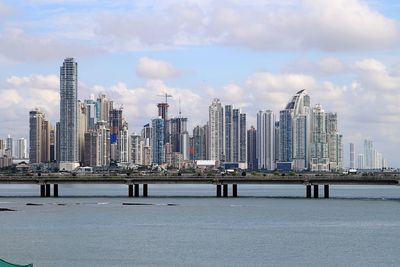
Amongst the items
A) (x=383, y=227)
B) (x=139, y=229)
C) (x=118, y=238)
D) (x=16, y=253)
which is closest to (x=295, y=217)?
(x=383, y=227)

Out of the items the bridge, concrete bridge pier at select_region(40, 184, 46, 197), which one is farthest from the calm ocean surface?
concrete bridge pier at select_region(40, 184, 46, 197)

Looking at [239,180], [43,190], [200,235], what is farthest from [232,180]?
[200,235]

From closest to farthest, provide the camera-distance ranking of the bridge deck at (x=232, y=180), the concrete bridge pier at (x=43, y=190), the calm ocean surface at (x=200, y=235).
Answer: the calm ocean surface at (x=200, y=235) → the bridge deck at (x=232, y=180) → the concrete bridge pier at (x=43, y=190)

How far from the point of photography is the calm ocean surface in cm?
8038

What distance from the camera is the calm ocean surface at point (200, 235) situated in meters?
80.4

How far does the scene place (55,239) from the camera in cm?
9669

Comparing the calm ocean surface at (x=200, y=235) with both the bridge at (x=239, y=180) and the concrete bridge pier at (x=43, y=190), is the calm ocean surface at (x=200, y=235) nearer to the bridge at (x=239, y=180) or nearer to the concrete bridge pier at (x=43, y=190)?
the bridge at (x=239, y=180)

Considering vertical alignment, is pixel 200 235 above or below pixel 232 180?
below

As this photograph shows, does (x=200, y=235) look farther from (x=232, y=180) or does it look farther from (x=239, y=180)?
(x=232, y=180)

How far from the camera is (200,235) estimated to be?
333ft

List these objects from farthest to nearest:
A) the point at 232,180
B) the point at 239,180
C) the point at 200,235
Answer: the point at 232,180, the point at 239,180, the point at 200,235

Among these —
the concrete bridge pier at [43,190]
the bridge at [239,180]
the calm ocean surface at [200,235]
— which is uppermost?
the bridge at [239,180]

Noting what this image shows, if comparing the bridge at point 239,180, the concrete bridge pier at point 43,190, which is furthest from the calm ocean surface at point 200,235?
the concrete bridge pier at point 43,190

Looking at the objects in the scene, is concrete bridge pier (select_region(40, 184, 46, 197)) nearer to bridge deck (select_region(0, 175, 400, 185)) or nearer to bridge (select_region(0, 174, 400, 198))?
bridge (select_region(0, 174, 400, 198))
